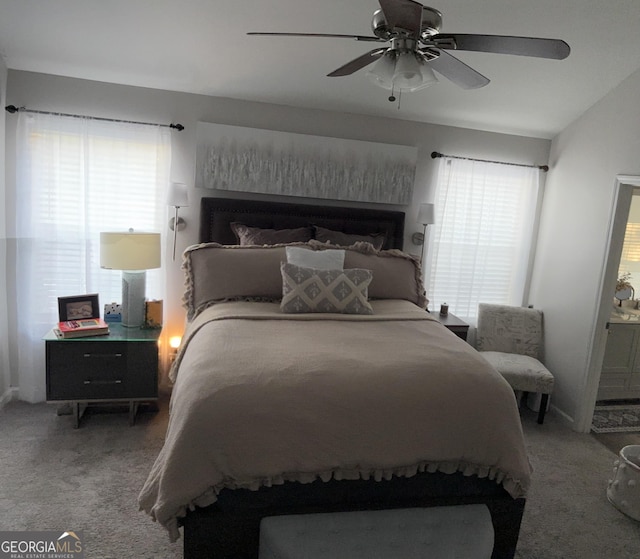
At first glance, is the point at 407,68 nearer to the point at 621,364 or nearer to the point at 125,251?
the point at 125,251

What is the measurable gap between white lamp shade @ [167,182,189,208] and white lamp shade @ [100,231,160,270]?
1.14 ft

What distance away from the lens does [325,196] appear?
3.65 meters

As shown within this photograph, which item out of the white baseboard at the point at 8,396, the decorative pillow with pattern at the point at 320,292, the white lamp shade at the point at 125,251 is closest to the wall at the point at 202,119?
the white baseboard at the point at 8,396

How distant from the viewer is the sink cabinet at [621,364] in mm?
3781

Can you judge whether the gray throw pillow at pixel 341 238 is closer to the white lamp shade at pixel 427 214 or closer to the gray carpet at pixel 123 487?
the white lamp shade at pixel 427 214

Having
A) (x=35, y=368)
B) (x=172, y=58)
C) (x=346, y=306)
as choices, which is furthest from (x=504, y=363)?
(x=35, y=368)

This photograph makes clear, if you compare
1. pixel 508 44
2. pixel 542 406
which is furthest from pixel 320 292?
pixel 542 406

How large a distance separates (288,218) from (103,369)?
5.49 ft

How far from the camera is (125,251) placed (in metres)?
2.96

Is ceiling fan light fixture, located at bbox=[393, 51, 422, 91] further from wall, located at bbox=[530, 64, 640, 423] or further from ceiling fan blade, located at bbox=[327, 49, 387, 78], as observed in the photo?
wall, located at bbox=[530, 64, 640, 423]

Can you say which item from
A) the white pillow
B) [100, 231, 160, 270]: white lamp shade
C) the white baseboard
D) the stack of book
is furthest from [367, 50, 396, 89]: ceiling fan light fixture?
the white baseboard

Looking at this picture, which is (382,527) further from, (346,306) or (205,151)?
(205,151)

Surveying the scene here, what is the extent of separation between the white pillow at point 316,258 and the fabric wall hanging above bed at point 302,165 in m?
0.73

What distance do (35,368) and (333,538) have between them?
2678 millimetres
